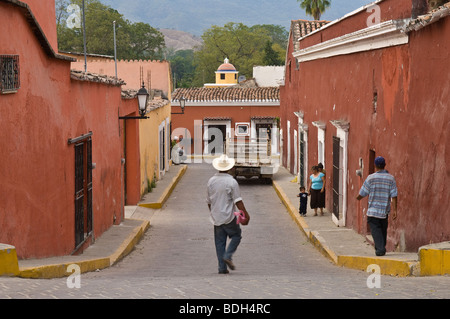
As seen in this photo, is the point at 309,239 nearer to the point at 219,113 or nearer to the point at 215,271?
the point at 215,271

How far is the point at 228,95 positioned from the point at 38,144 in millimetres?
34250

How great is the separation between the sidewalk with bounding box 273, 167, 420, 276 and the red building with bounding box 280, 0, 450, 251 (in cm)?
32

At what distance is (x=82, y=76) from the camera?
1137 cm

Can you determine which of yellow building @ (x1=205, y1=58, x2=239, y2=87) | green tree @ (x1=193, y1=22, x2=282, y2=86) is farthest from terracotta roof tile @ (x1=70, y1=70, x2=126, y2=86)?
green tree @ (x1=193, y1=22, x2=282, y2=86)

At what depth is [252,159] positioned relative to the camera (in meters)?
27.0

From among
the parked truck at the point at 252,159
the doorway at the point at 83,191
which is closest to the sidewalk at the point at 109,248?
the doorway at the point at 83,191

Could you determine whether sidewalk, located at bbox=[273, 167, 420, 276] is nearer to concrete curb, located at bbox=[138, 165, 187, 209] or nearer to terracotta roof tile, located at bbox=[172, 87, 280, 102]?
concrete curb, located at bbox=[138, 165, 187, 209]

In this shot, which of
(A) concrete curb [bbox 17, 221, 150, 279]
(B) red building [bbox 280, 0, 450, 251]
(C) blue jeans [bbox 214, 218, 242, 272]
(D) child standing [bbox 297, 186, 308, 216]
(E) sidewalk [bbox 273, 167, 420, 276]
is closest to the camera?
(A) concrete curb [bbox 17, 221, 150, 279]

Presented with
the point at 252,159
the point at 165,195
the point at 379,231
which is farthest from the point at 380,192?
the point at 252,159

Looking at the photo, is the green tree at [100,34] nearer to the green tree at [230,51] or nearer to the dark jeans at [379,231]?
the green tree at [230,51]

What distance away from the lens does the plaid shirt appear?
9453 millimetres

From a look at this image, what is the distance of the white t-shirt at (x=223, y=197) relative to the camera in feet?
29.3

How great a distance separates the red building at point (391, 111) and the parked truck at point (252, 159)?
22.8 ft
